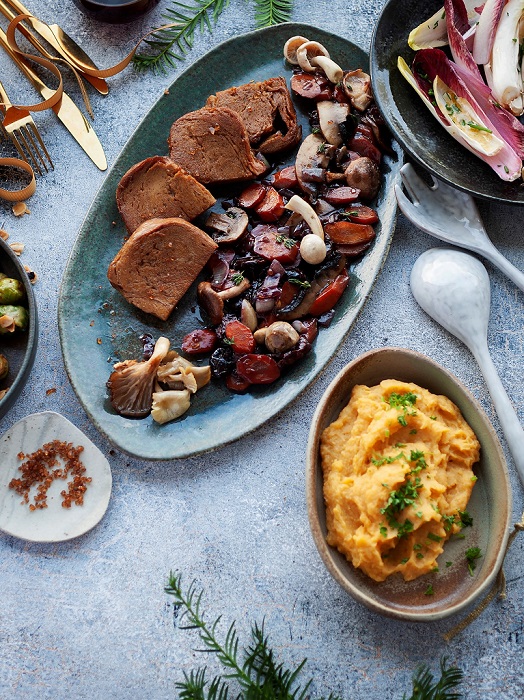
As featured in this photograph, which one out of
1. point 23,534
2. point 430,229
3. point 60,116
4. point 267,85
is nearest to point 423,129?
point 430,229

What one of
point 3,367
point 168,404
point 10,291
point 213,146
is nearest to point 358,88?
point 213,146

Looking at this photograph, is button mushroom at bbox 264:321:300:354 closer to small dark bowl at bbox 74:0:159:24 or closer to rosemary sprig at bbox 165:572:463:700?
rosemary sprig at bbox 165:572:463:700

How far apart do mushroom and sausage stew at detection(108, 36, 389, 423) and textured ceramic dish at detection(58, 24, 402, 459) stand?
74mm

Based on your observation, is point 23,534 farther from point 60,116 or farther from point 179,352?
point 60,116

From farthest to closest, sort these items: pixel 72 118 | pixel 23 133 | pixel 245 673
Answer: pixel 72 118 → pixel 23 133 → pixel 245 673

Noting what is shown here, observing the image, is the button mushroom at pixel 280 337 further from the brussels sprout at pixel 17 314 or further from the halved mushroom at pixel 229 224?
the brussels sprout at pixel 17 314

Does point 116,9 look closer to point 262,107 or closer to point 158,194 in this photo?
point 262,107

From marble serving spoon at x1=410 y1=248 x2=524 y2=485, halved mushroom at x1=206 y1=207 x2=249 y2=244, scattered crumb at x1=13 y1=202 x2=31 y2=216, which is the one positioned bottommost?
marble serving spoon at x1=410 y1=248 x2=524 y2=485

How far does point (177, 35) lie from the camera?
14.6 feet

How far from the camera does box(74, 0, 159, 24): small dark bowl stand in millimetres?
4316

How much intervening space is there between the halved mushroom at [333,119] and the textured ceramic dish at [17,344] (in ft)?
5.83

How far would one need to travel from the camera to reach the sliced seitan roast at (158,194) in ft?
12.9

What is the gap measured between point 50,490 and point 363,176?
2.31 meters

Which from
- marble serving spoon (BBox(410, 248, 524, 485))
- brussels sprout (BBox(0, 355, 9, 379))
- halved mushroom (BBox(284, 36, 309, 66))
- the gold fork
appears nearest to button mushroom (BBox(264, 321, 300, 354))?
marble serving spoon (BBox(410, 248, 524, 485))
